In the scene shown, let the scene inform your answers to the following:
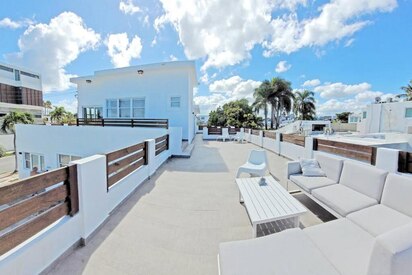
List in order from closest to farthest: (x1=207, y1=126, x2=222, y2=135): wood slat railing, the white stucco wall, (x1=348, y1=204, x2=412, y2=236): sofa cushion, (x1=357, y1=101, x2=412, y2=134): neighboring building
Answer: (x1=348, y1=204, x2=412, y2=236): sofa cushion → the white stucco wall → (x1=207, y1=126, x2=222, y2=135): wood slat railing → (x1=357, y1=101, x2=412, y2=134): neighboring building

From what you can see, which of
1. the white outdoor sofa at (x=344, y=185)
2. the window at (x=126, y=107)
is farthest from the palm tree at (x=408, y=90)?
the window at (x=126, y=107)

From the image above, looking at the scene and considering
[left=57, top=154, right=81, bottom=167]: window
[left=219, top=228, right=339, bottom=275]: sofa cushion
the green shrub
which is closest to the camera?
[left=219, top=228, right=339, bottom=275]: sofa cushion

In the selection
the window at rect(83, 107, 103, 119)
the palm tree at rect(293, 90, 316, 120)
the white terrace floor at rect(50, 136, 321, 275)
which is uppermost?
the palm tree at rect(293, 90, 316, 120)

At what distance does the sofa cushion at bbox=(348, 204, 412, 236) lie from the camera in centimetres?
193

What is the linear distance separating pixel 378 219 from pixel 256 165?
2846 mm

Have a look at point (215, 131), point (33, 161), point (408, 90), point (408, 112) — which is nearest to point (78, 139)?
point (33, 161)

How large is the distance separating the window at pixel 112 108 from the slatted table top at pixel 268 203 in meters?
11.2

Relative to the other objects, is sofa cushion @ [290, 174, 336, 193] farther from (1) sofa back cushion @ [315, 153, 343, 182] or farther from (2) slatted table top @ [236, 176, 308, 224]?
(2) slatted table top @ [236, 176, 308, 224]

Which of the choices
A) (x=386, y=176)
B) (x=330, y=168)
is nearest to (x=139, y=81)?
(x=330, y=168)

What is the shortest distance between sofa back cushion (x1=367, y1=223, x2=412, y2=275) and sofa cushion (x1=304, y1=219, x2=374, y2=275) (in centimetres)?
34

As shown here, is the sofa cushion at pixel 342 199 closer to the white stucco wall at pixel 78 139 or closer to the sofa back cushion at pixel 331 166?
the sofa back cushion at pixel 331 166

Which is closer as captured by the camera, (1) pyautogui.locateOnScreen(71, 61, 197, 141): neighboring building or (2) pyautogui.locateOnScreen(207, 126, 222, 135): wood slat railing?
(1) pyautogui.locateOnScreen(71, 61, 197, 141): neighboring building

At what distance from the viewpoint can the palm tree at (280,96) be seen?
26.1 metres

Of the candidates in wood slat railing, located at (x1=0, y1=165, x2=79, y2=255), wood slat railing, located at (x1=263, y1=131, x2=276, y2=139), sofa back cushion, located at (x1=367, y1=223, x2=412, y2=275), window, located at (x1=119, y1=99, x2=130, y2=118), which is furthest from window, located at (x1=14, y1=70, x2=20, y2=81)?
sofa back cushion, located at (x1=367, y1=223, x2=412, y2=275)
